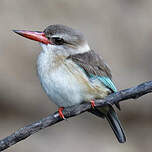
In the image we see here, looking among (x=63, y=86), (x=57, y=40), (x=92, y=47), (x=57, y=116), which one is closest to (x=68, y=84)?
(x=63, y=86)

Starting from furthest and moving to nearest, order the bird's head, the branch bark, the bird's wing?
the bird's head → the bird's wing → the branch bark

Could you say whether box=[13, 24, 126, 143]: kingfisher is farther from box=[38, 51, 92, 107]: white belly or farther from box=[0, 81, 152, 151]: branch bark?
box=[0, 81, 152, 151]: branch bark

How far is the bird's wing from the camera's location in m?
4.22

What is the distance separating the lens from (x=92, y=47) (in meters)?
6.20

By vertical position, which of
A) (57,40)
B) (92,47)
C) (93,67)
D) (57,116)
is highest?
(57,40)

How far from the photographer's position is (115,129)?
14.7ft

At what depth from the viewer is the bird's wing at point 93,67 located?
4223mm

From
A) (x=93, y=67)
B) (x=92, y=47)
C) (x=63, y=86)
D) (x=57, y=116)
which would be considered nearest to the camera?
(x=57, y=116)

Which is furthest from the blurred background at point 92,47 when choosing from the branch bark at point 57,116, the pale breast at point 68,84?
the branch bark at point 57,116

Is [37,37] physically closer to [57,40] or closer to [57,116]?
[57,40]

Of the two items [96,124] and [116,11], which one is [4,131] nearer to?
[96,124]

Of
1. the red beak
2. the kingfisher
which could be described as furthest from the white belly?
the red beak

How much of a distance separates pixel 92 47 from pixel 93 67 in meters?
1.91

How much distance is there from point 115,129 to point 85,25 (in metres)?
2.19
